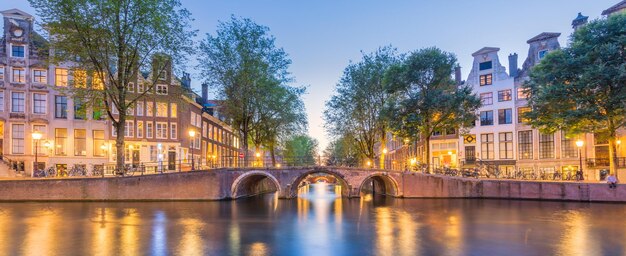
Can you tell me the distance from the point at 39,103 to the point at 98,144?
22.3 ft

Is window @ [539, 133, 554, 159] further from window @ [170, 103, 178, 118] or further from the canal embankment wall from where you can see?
window @ [170, 103, 178, 118]

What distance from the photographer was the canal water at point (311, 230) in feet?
52.1

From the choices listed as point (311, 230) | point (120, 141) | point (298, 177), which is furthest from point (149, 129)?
point (311, 230)

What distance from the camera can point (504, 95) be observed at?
51812 millimetres

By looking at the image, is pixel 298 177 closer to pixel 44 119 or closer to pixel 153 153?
pixel 153 153

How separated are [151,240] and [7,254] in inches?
181

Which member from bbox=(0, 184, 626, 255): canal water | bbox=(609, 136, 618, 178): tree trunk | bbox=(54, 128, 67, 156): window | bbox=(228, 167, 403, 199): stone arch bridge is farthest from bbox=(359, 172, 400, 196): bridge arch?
bbox=(54, 128, 67, 156): window

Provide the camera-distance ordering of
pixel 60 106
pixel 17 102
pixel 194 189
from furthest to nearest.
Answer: pixel 60 106 → pixel 17 102 → pixel 194 189

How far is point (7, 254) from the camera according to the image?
584 inches

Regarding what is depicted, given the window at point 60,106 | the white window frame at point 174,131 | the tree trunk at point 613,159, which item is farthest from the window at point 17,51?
the tree trunk at point 613,159

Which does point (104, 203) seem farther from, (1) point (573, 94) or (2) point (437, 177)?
(1) point (573, 94)

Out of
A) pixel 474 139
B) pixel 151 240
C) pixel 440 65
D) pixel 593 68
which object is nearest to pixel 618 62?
pixel 593 68

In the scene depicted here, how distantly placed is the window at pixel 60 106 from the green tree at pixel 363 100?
2689 cm

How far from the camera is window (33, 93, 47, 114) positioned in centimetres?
4550
